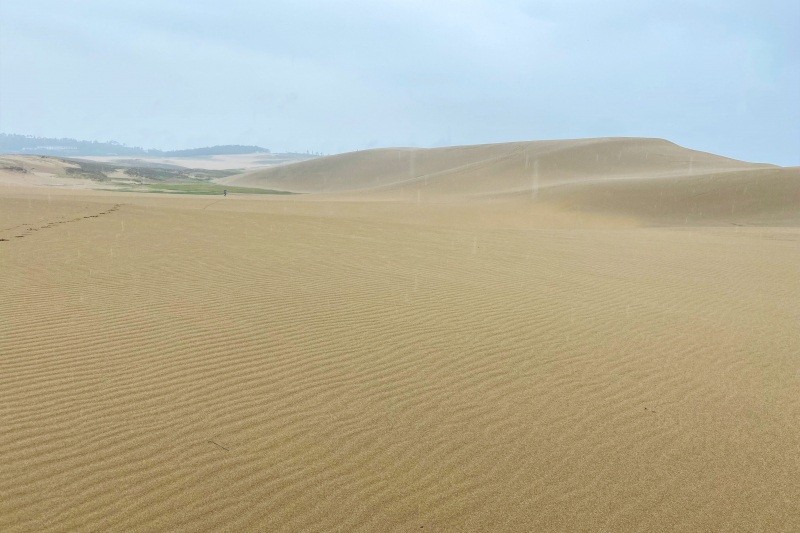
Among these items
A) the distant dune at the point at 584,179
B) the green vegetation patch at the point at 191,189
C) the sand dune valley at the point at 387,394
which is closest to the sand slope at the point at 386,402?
the sand dune valley at the point at 387,394

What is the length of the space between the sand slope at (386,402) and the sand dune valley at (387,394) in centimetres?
2

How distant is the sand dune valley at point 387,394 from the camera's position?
13.0 ft

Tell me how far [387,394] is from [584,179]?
183ft

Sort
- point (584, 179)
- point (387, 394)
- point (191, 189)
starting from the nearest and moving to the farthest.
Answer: point (387, 394) → point (584, 179) → point (191, 189)

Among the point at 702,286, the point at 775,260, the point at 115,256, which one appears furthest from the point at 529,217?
the point at 115,256

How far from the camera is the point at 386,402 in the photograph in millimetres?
5410

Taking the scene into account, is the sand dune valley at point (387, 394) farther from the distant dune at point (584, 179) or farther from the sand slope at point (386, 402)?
the distant dune at point (584, 179)

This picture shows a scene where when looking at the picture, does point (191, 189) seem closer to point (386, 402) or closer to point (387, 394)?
point (387, 394)

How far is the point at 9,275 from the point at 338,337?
6.39 m

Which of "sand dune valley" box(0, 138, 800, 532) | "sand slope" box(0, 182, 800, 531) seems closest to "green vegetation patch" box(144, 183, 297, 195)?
"sand dune valley" box(0, 138, 800, 532)

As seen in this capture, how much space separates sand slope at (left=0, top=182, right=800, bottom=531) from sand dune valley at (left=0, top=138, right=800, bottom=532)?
24mm

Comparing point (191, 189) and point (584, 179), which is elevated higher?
point (584, 179)

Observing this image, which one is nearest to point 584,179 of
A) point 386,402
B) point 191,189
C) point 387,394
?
point 191,189

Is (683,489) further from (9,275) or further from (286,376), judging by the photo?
(9,275)
